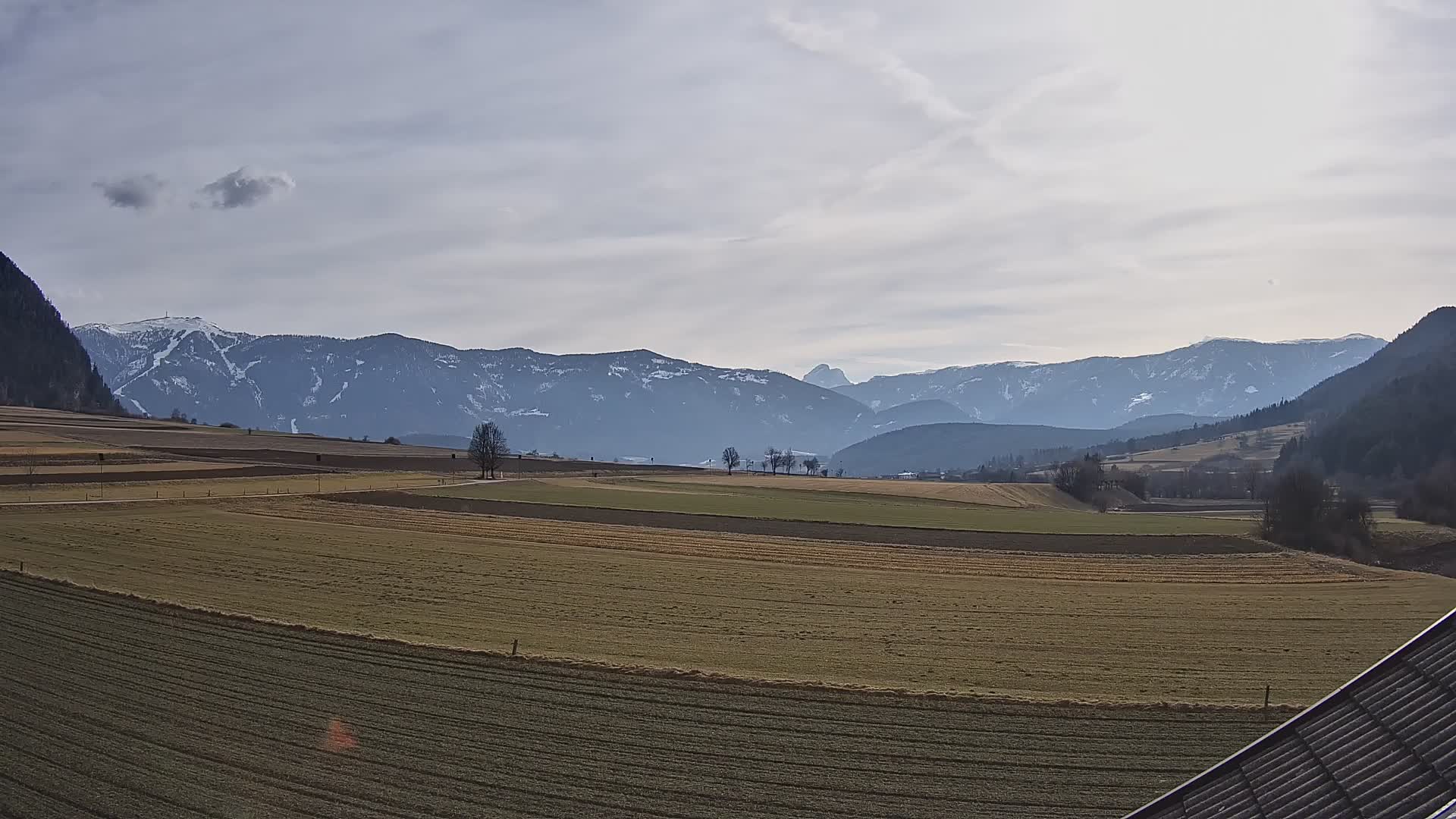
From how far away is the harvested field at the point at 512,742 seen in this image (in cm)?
1712

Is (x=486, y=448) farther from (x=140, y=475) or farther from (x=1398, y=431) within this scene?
(x=1398, y=431)

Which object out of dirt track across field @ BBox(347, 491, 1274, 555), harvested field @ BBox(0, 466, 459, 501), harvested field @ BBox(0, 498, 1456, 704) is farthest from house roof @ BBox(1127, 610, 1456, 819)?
harvested field @ BBox(0, 466, 459, 501)

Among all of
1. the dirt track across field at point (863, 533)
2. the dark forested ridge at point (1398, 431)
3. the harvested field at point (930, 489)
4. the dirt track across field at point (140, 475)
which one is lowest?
the dirt track across field at point (863, 533)

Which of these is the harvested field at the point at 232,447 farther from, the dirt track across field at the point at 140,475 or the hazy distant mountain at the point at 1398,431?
the hazy distant mountain at the point at 1398,431

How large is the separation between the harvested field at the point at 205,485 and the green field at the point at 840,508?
8.64 m

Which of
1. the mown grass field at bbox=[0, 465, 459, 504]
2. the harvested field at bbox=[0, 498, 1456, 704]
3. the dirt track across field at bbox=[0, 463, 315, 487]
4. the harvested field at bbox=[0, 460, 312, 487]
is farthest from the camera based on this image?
the harvested field at bbox=[0, 460, 312, 487]

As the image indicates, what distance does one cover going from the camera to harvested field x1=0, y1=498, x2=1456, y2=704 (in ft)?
90.4

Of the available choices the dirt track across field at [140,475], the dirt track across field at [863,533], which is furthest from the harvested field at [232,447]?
the dirt track across field at [863,533]

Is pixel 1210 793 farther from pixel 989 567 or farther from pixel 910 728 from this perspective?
pixel 989 567

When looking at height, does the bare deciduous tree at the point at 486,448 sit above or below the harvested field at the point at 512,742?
above

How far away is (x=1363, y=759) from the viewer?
8.55 m

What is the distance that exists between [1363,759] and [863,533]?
2255 inches

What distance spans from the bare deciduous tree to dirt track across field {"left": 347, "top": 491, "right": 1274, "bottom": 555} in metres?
37.2

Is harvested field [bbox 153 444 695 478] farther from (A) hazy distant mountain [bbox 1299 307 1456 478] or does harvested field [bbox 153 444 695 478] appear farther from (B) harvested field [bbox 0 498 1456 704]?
(A) hazy distant mountain [bbox 1299 307 1456 478]
